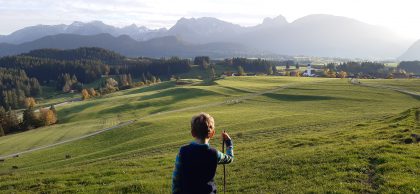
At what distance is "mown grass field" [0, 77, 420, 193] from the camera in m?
21.4

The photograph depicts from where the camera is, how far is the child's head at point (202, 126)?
34.8 ft

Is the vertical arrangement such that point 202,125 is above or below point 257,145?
above

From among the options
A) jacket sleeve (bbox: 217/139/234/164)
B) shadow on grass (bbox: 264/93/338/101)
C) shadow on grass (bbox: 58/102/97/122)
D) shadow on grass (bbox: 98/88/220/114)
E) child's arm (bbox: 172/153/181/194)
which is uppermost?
jacket sleeve (bbox: 217/139/234/164)

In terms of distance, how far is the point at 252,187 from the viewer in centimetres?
2131

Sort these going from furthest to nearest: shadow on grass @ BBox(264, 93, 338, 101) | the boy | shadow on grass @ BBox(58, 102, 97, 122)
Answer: shadow on grass @ BBox(58, 102, 97, 122), shadow on grass @ BBox(264, 93, 338, 101), the boy

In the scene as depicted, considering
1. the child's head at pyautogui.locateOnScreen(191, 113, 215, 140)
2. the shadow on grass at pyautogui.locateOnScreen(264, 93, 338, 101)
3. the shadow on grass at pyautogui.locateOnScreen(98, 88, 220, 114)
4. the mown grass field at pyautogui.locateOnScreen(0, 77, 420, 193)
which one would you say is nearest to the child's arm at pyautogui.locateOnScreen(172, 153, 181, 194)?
the child's head at pyautogui.locateOnScreen(191, 113, 215, 140)

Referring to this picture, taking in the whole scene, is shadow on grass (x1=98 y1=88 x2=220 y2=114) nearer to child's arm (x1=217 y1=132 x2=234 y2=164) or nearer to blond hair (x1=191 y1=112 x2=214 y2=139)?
child's arm (x1=217 y1=132 x2=234 y2=164)

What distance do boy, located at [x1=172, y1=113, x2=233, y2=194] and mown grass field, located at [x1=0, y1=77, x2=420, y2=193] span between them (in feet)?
30.6

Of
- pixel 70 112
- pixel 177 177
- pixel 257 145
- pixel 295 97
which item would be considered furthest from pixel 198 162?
pixel 70 112

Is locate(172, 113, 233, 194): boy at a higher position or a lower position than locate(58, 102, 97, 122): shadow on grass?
higher

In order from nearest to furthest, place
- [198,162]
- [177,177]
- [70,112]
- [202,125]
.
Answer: [202,125]
[198,162]
[177,177]
[70,112]

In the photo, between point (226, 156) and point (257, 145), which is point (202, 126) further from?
point (257, 145)

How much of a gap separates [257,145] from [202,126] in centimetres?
3123

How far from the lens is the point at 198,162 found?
10789mm
